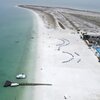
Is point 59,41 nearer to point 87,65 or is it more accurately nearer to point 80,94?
point 87,65

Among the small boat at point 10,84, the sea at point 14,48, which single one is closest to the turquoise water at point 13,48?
the sea at point 14,48

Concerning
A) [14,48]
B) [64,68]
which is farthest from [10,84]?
[14,48]

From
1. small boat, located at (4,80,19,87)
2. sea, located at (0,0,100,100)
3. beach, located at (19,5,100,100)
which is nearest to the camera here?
beach, located at (19,5,100,100)

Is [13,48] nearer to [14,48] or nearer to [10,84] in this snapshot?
[14,48]

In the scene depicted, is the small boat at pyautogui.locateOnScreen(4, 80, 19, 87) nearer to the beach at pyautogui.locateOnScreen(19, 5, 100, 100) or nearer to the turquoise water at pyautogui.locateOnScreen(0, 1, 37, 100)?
the turquoise water at pyautogui.locateOnScreen(0, 1, 37, 100)

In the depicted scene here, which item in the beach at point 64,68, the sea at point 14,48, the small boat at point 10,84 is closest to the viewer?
the beach at point 64,68

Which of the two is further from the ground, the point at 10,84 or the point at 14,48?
the point at 10,84

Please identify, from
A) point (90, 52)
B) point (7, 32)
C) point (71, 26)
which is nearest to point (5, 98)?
point (90, 52)

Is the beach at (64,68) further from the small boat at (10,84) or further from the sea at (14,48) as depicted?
the small boat at (10,84)

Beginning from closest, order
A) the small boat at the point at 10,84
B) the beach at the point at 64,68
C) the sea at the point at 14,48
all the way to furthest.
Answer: the beach at the point at 64,68 → the sea at the point at 14,48 → the small boat at the point at 10,84

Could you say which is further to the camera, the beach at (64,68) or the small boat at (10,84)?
the small boat at (10,84)

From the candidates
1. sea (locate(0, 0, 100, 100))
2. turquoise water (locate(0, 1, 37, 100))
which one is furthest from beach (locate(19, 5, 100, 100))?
turquoise water (locate(0, 1, 37, 100))
